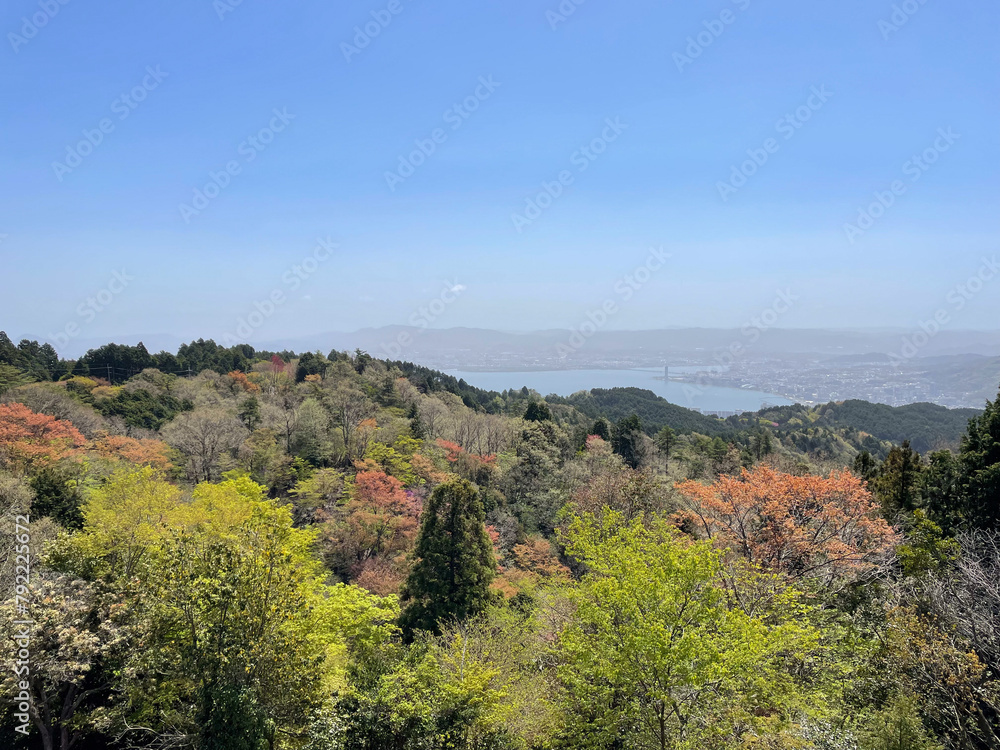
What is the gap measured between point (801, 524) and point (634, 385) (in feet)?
299

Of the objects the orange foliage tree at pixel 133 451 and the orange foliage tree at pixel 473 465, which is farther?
the orange foliage tree at pixel 473 465

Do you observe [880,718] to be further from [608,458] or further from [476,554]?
[608,458]

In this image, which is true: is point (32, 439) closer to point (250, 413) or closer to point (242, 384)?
point (250, 413)

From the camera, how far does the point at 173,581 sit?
7883mm

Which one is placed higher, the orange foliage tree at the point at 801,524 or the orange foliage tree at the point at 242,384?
the orange foliage tree at the point at 242,384

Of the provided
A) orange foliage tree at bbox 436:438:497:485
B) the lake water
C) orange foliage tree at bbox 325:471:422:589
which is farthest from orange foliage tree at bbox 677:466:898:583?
the lake water

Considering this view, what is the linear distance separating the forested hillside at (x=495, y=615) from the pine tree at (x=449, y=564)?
0.07 meters

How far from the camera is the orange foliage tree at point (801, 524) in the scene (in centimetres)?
1547

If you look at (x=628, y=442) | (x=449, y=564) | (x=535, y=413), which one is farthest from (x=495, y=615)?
(x=628, y=442)

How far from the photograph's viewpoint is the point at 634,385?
10538 cm

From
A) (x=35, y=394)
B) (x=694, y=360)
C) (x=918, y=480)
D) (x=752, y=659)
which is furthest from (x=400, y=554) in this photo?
(x=694, y=360)

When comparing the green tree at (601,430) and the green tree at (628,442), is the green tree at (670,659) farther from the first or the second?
the green tree at (601,430)

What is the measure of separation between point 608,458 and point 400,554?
15.5 meters

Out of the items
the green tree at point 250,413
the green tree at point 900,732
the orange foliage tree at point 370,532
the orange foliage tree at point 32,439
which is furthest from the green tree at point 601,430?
the orange foliage tree at point 32,439
